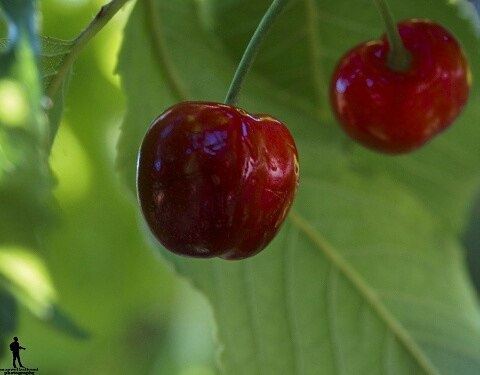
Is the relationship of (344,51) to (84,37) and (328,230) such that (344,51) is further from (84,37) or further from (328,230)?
(84,37)

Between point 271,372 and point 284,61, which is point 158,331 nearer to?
point 271,372

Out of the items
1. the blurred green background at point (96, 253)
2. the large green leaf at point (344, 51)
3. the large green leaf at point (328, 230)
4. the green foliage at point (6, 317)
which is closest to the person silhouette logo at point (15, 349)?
the blurred green background at point (96, 253)

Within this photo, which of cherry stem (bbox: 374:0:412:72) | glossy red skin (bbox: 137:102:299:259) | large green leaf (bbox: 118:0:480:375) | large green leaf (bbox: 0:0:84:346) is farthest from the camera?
large green leaf (bbox: 118:0:480:375)

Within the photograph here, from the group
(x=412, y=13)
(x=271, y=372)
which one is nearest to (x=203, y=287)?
(x=271, y=372)

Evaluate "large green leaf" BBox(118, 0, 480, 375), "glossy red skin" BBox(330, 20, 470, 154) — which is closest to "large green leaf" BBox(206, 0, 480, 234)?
"large green leaf" BBox(118, 0, 480, 375)

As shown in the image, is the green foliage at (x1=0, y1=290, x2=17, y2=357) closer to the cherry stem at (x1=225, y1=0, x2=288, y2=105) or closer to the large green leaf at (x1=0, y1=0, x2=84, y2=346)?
the large green leaf at (x1=0, y1=0, x2=84, y2=346)

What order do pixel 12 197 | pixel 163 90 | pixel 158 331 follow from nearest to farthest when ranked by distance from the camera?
pixel 12 197
pixel 163 90
pixel 158 331
